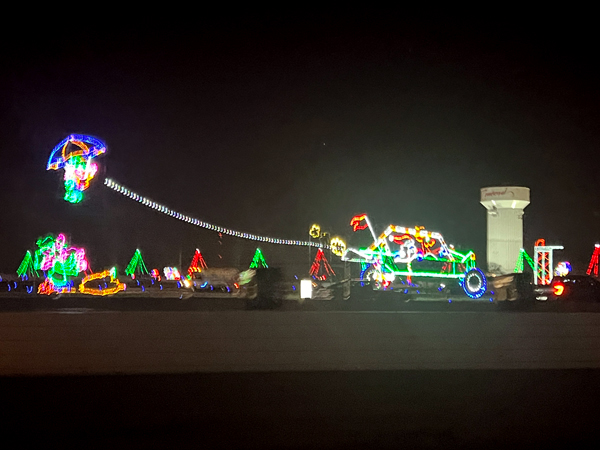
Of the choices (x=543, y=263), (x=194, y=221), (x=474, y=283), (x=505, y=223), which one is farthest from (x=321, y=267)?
(x=474, y=283)

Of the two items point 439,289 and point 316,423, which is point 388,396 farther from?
point 439,289

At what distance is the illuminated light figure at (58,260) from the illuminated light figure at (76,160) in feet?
14.5

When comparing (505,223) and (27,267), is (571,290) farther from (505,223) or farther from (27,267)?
(27,267)

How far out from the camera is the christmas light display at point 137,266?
47.2 metres

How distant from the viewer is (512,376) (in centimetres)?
852

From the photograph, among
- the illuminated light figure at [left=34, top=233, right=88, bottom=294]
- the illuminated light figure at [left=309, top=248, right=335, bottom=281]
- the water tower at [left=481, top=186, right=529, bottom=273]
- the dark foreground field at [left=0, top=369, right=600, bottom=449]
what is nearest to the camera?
the dark foreground field at [left=0, top=369, right=600, bottom=449]

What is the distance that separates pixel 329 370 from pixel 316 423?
98.3 inches

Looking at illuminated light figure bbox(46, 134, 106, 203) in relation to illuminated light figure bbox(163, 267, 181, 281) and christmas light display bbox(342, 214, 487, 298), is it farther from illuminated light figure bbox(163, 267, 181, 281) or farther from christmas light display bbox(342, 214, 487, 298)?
christmas light display bbox(342, 214, 487, 298)

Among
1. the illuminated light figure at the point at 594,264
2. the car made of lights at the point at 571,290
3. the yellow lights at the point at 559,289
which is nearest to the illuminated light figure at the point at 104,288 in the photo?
the car made of lights at the point at 571,290

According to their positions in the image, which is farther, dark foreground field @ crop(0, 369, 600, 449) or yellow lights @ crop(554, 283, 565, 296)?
yellow lights @ crop(554, 283, 565, 296)

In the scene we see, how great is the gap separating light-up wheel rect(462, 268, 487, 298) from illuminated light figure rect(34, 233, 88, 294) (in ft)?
62.9

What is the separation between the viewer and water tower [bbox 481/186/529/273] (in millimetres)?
34594

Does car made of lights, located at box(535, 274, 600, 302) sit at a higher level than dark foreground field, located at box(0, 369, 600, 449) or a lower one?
higher

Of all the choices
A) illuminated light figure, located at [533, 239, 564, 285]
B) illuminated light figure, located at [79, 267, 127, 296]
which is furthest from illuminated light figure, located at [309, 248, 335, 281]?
illuminated light figure, located at [79, 267, 127, 296]
